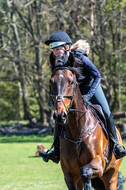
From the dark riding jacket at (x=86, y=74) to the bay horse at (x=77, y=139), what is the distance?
1.20ft

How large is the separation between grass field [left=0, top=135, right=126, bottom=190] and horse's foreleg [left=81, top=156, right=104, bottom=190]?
289 cm

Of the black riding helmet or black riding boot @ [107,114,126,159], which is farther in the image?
black riding boot @ [107,114,126,159]

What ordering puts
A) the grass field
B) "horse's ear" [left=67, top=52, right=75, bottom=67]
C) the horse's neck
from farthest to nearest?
the grass field
the horse's neck
"horse's ear" [left=67, top=52, right=75, bottom=67]

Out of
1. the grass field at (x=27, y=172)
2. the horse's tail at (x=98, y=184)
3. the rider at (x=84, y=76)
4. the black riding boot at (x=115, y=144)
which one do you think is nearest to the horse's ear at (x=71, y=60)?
the rider at (x=84, y=76)

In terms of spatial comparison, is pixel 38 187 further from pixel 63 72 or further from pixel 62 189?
pixel 63 72

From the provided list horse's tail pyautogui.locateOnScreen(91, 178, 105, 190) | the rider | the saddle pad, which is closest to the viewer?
the rider

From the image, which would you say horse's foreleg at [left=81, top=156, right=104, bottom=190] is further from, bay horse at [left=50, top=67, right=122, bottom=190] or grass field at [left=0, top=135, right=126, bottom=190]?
grass field at [left=0, top=135, right=126, bottom=190]

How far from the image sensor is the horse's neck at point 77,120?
18.1ft

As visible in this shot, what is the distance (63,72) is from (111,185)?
2563mm

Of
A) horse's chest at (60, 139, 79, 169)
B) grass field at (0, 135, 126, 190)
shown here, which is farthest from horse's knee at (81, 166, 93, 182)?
grass field at (0, 135, 126, 190)

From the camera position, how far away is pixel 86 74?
6.10 meters

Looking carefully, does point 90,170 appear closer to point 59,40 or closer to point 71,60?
point 71,60

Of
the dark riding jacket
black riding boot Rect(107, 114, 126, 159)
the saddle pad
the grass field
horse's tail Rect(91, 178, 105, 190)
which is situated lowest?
the grass field

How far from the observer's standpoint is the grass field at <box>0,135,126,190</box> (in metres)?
10.3
